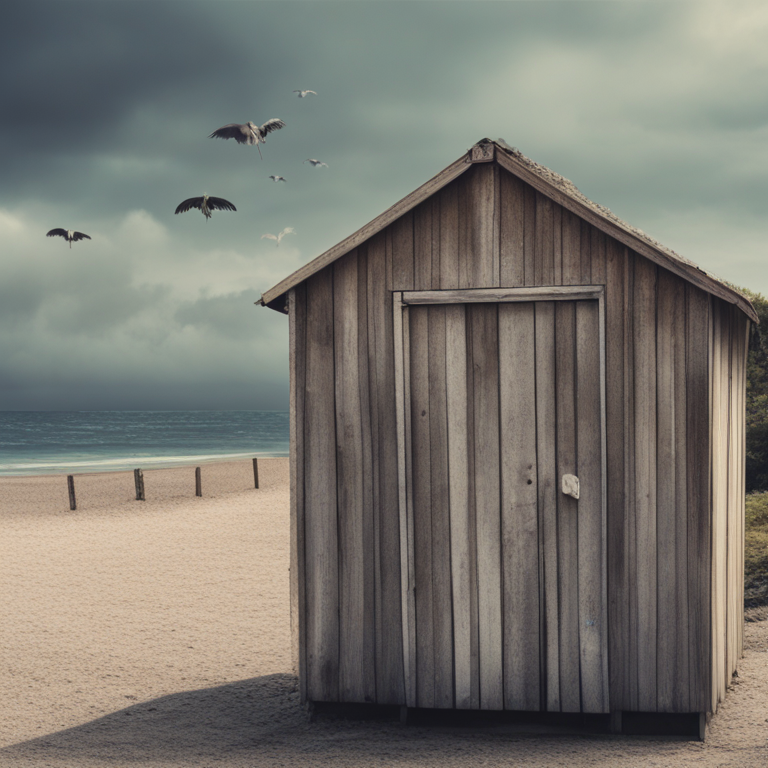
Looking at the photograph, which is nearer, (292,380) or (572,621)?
(572,621)

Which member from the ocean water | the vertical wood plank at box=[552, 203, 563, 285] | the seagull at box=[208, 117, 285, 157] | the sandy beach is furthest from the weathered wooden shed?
the ocean water

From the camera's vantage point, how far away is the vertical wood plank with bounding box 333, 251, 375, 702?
202 inches

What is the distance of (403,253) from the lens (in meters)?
5.09

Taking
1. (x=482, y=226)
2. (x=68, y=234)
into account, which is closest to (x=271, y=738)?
(x=482, y=226)

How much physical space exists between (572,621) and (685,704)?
35.9 inches

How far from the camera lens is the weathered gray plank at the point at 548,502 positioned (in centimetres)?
487

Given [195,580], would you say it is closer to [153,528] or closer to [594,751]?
[153,528]

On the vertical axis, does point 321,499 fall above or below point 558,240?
below

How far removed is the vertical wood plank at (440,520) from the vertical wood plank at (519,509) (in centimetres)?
40

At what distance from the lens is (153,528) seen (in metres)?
16.6

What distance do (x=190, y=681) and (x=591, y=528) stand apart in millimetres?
4358

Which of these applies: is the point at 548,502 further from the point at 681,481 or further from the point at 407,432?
the point at 407,432

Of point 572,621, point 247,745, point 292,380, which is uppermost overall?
point 292,380

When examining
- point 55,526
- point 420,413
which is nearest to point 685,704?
point 420,413
